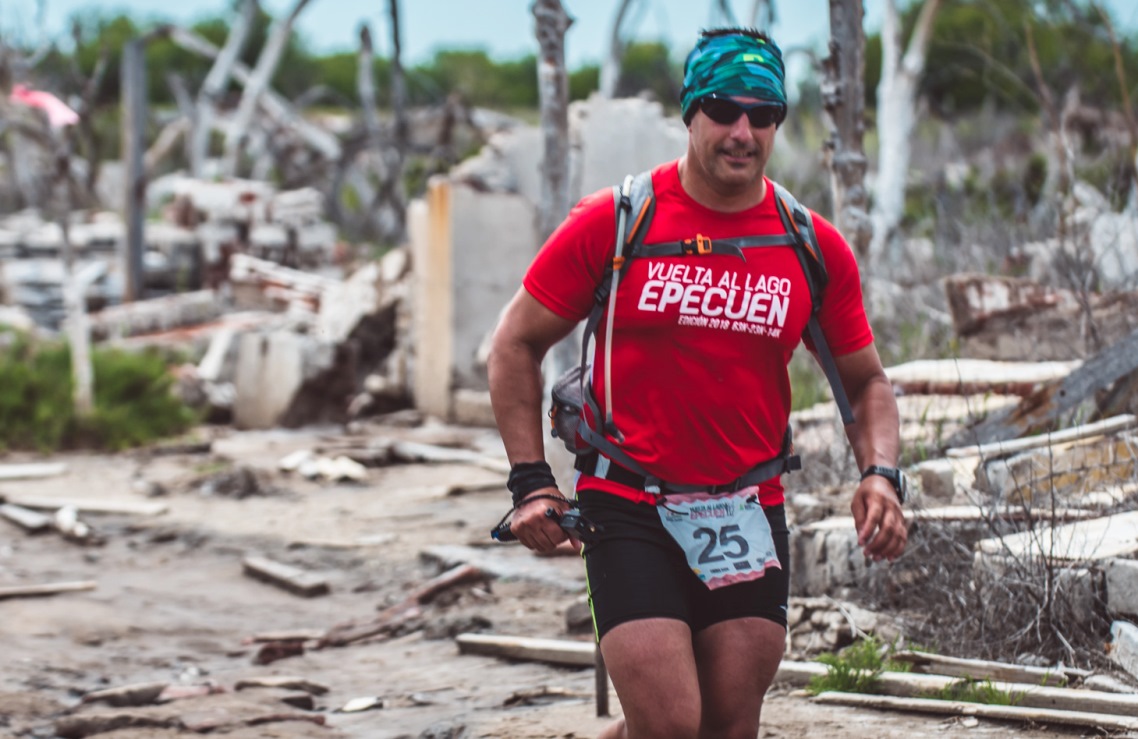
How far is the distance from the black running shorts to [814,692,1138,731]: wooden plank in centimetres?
130

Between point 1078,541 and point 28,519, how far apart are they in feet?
24.3

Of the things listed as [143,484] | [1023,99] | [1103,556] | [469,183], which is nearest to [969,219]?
[469,183]

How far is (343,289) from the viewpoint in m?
17.1

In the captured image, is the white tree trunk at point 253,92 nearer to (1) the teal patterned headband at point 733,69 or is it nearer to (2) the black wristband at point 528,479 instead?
(1) the teal patterned headband at point 733,69

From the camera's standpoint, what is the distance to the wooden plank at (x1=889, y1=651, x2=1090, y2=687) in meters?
4.62

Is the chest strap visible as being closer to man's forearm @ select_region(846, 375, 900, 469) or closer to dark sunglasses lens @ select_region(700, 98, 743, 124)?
man's forearm @ select_region(846, 375, 900, 469)

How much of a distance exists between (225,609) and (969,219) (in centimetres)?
899

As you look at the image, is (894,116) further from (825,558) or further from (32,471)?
(825,558)

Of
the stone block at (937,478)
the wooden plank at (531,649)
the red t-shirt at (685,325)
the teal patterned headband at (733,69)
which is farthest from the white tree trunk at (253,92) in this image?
the red t-shirt at (685,325)

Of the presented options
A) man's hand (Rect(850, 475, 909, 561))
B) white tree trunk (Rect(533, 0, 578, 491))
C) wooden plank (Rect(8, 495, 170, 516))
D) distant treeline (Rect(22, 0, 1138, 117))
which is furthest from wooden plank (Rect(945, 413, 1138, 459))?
distant treeline (Rect(22, 0, 1138, 117))

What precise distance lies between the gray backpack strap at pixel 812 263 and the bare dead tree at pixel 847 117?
3.98 metres

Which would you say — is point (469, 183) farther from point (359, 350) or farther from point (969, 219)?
point (969, 219)

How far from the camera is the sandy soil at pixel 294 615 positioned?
5.23 metres

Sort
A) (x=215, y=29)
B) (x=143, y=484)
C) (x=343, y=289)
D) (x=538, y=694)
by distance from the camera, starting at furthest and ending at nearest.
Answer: (x=215, y=29), (x=343, y=289), (x=143, y=484), (x=538, y=694)
